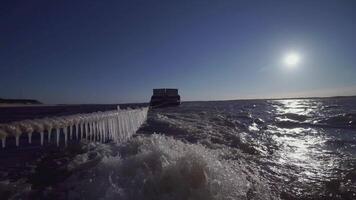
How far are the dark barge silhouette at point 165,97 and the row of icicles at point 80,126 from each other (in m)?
52.5

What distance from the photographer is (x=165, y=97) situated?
6644 cm

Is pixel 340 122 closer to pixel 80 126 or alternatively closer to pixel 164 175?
pixel 164 175

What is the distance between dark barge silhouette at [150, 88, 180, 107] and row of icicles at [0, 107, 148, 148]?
52.5 m

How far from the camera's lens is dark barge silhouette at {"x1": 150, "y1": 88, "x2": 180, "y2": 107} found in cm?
6544

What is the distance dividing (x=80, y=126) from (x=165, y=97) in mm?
60151

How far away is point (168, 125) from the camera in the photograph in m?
18.6

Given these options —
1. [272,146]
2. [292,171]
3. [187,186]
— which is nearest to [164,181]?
[187,186]

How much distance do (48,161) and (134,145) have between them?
2983 mm

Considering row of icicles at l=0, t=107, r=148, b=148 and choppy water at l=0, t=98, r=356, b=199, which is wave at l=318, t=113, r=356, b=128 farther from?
row of icicles at l=0, t=107, r=148, b=148

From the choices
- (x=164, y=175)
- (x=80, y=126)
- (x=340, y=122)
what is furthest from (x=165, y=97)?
(x=164, y=175)

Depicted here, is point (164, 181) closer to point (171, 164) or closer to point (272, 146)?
point (171, 164)

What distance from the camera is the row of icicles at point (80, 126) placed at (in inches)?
155

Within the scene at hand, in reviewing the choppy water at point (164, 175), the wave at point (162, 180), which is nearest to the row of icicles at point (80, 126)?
the choppy water at point (164, 175)

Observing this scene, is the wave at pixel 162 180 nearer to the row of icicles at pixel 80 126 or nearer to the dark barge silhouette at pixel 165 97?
the row of icicles at pixel 80 126
